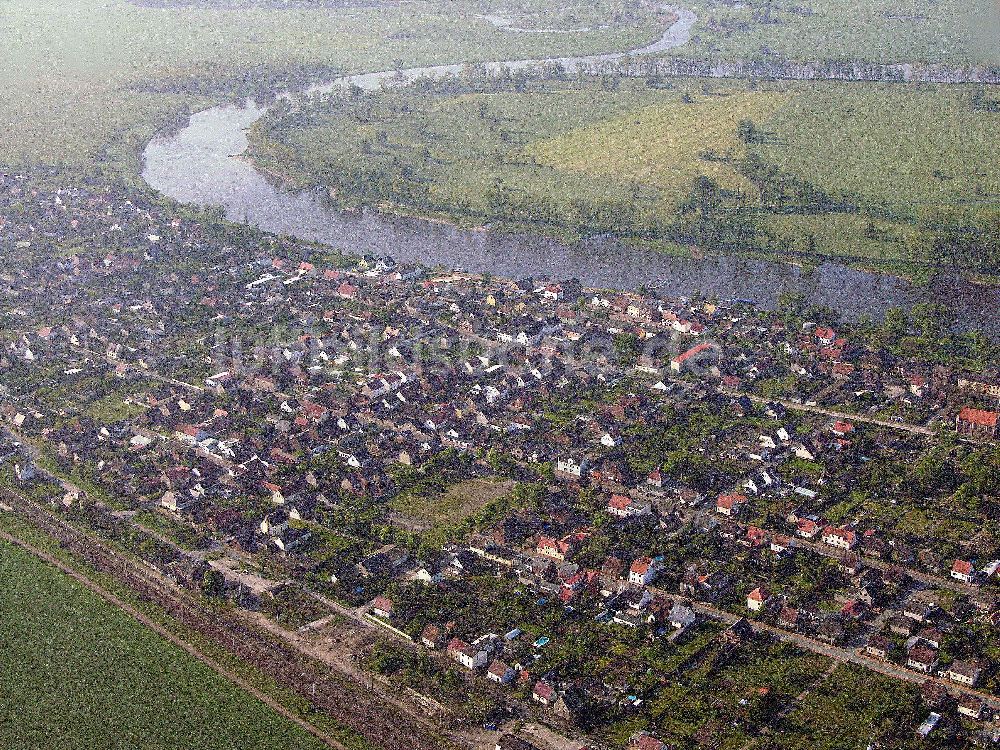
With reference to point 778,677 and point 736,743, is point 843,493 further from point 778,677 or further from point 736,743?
point 736,743

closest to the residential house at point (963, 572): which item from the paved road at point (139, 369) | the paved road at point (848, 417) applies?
the paved road at point (848, 417)

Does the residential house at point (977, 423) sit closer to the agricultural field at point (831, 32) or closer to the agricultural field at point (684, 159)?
the agricultural field at point (684, 159)

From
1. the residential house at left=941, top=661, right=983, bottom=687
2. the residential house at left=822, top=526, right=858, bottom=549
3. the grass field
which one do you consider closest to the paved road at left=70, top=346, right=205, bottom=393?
the grass field

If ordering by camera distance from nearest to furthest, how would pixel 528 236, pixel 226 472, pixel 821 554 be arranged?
pixel 821 554
pixel 226 472
pixel 528 236

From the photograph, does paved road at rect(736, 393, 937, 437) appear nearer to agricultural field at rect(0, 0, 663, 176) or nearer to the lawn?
the lawn

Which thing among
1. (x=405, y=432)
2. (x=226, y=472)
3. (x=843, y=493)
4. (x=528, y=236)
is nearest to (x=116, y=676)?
(x=226, y=472)

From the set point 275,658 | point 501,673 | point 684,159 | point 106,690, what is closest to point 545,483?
point 501,673
